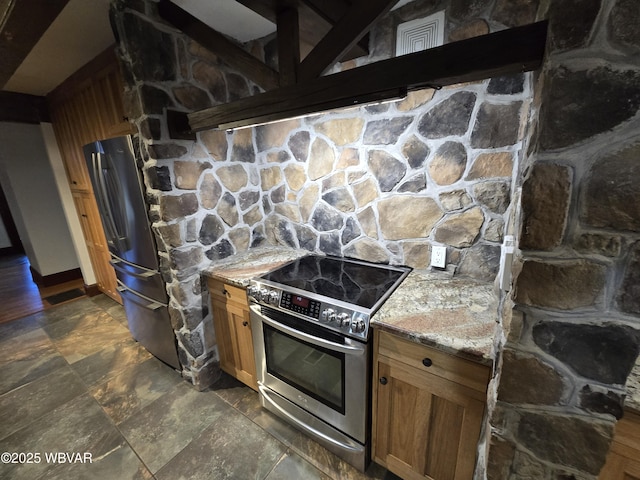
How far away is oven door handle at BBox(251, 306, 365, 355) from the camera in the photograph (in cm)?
120

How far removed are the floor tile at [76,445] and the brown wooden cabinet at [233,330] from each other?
70cm

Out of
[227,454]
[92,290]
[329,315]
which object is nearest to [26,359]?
[92,290]

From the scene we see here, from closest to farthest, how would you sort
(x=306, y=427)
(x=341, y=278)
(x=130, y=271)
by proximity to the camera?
1. (x=306, y=427)
2. (x=341, y=278)
3. (x=130, y=271)

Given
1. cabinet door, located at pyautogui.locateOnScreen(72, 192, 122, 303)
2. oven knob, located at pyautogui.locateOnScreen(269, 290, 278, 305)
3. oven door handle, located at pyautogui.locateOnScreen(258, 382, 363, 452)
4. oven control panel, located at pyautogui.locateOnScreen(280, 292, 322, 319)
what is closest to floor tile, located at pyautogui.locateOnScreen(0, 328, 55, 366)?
cabinet door, located at pyautogui.locateOnScreen(72, 192, 122, 303)

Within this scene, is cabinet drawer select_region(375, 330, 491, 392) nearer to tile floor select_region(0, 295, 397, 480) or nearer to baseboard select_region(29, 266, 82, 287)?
tile floor select_region(0, 295, 397, 480)

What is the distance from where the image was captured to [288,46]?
4.15 feet

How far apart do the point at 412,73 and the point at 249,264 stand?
1.56 meters

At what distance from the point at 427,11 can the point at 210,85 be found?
1.44 m

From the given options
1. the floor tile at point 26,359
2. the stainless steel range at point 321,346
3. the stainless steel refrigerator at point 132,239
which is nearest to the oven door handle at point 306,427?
the stainless steel range at point 321,346

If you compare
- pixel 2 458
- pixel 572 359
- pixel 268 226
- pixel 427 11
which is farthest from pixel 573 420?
pixel 2 458

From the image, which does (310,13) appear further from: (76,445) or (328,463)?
(76,445)

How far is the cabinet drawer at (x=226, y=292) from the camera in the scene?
1.68 meters

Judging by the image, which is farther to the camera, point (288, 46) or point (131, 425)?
point (131, 425)

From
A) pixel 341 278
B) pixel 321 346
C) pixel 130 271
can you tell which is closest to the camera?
pixel 321 346
